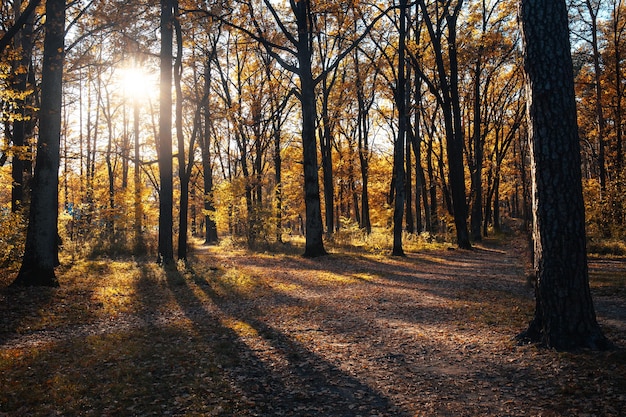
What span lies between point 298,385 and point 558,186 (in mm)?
3644

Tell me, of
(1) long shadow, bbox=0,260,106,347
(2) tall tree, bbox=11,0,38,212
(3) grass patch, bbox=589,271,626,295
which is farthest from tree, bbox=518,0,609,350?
(2) tall tree, bbox=11,0,38,212

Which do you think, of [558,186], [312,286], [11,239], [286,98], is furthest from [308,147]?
[558,186]

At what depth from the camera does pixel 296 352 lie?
215 inches

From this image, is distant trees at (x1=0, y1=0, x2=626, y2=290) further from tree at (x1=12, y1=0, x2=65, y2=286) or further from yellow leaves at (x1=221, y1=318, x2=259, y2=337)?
yellow leaves at (x1=221, y1=318, x2=259, y2=337)

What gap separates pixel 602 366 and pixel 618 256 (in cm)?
1119

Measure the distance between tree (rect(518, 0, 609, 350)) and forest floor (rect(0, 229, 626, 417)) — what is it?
1.29 ft

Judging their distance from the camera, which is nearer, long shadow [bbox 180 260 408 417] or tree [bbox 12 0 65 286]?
long shadow [bbox 180 260 408 417]

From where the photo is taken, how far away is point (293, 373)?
15.6 feet

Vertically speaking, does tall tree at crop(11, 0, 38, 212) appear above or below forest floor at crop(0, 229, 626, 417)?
above

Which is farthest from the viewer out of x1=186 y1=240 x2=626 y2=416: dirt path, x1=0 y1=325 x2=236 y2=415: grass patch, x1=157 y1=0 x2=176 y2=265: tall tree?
x1=157 y1=0 x2=176 y2=265: tall tree

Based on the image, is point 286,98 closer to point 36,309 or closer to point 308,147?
point 308,147

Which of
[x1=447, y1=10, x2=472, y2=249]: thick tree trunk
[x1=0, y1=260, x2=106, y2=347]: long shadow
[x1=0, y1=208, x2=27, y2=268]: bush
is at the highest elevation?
[x1=447, y1=10, x2=472, y2=249]: thick tree trunk

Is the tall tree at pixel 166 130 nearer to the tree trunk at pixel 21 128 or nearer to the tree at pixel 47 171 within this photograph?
the tree at pixel 47 171

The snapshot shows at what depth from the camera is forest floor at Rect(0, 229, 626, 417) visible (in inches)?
153
